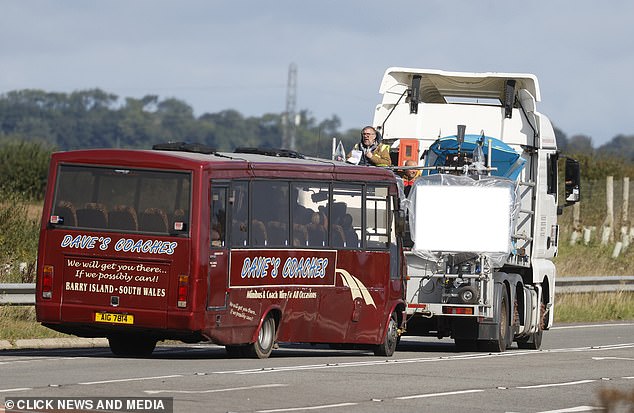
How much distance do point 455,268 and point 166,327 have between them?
5319 mm

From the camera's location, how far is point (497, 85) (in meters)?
26.3

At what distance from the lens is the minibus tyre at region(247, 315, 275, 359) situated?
67.0ft

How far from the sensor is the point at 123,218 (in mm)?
19609

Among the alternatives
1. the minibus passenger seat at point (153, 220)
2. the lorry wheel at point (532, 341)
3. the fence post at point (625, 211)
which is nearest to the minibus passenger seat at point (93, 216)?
the minibus passenger seat at point (153, 220)

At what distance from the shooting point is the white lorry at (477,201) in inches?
896

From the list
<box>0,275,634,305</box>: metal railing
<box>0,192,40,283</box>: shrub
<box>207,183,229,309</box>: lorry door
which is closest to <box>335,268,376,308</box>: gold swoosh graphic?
<box>207,183,229,309</box>: lorry door

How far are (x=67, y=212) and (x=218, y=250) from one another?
1.97 m

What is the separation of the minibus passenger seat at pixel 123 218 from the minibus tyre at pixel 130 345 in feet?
6.73

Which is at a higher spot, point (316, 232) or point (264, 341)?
point (316, 232)

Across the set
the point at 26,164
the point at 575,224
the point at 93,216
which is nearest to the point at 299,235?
the point at 93,216

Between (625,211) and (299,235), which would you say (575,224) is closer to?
(625,211)

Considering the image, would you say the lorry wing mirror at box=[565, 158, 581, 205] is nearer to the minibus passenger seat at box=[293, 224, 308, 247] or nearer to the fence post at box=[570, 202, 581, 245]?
the minibus passenger seat at box=[293, 224, 308, 247]

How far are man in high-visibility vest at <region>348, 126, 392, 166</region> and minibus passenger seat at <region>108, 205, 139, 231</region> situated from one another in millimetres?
5288

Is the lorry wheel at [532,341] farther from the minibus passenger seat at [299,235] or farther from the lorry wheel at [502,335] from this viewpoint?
the minibus passenger seat at [299,235]
